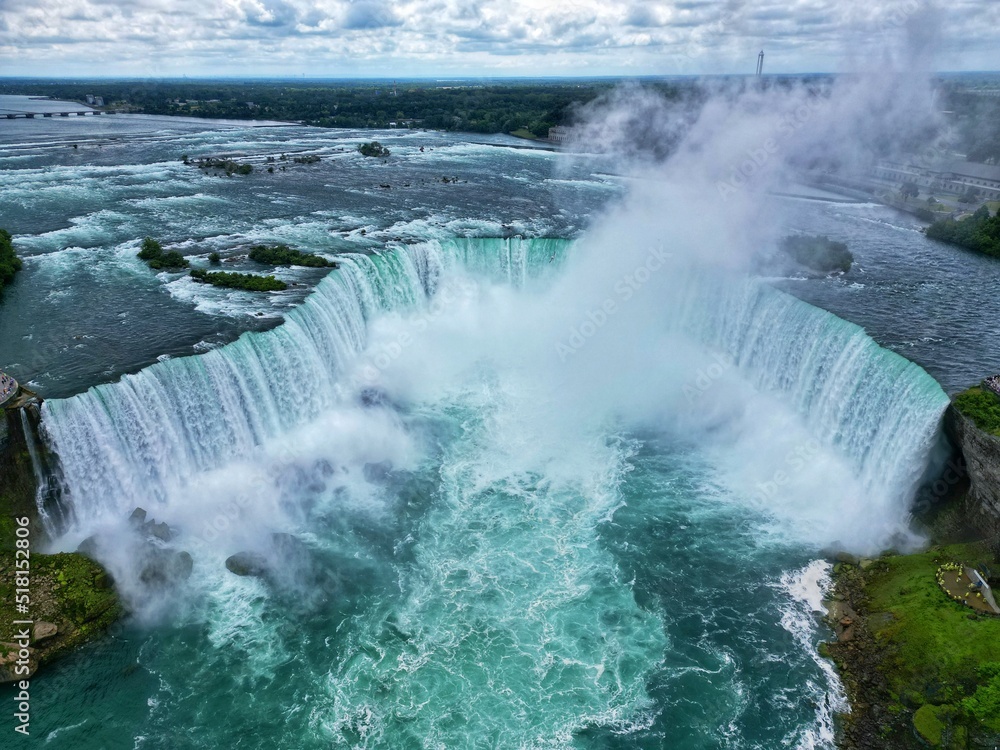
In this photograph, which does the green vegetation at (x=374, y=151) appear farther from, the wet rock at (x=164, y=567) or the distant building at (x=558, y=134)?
the wet rock at (x=164, y=567)

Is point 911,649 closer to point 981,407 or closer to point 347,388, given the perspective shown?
point 981,407

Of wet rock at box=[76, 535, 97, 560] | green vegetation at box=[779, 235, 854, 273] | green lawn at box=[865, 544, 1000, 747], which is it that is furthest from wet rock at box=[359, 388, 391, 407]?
green vegetation at box=[779, 235, 854, 273]

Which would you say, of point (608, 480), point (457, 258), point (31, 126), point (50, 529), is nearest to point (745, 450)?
point (608, 480)

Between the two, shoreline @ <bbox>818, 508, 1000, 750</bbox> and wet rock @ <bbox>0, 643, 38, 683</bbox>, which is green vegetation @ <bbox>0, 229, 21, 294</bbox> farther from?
shoreline @ <bbox>818, 508, 1000, 750</bbox>

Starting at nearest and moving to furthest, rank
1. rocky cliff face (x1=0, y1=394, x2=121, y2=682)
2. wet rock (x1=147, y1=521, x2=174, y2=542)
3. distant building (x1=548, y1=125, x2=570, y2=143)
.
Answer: rocky cliff face (x1=0, y1=394, x2=121, y2=682) → wet rock (x1=147, y1=521, x2=174, y2=542) → distant building (x1=548, y1=125, x2=570, y2=143)

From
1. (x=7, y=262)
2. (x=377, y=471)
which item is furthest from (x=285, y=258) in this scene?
(x=377, y=471)

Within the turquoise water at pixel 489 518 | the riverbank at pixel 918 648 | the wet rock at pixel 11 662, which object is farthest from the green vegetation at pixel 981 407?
the wet rock at pixel 11 662

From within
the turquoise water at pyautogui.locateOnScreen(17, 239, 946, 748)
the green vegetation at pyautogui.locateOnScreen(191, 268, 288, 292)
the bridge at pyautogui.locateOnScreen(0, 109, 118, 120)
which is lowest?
the turquoise water at pyautogui.locateOnScreen(17, 239, 946, 748)
